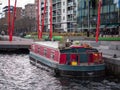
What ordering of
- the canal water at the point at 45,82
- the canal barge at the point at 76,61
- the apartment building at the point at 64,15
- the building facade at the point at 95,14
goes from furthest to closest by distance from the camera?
the apartment building at the point at 64,15, the building facade at the point at 95,14, the canal barge at the point at 76,61, the canal water at the point at 45,82

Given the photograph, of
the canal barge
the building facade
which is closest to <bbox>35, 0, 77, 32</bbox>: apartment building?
the building facade

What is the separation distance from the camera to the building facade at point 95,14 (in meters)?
76.1

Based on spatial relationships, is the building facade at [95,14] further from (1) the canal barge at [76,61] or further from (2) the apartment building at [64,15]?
(1) the canal barge at [76,61]

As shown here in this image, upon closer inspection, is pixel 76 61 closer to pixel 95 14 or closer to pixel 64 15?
pixel 95 14

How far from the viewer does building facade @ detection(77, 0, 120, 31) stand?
76.1 metres

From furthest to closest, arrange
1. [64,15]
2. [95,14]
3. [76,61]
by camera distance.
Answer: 1. [64,15]
2. [95,14]
3. [76,61]

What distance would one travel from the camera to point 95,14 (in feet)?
279

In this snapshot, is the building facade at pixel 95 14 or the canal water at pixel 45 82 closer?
the canal water at pixel 45 82

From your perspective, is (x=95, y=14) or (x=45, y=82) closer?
(x=45, y=82)

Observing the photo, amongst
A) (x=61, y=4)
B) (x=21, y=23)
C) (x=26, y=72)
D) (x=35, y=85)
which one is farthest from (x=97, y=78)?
(x=21, y=23)

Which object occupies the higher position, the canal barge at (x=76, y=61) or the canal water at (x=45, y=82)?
the canal barge at (x=76, y=61)

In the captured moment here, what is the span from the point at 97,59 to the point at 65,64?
2867 mm

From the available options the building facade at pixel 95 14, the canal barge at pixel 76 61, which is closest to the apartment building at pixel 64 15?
the building facade at pixel 95 14

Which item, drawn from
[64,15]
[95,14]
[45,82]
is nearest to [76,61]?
[45,82]
